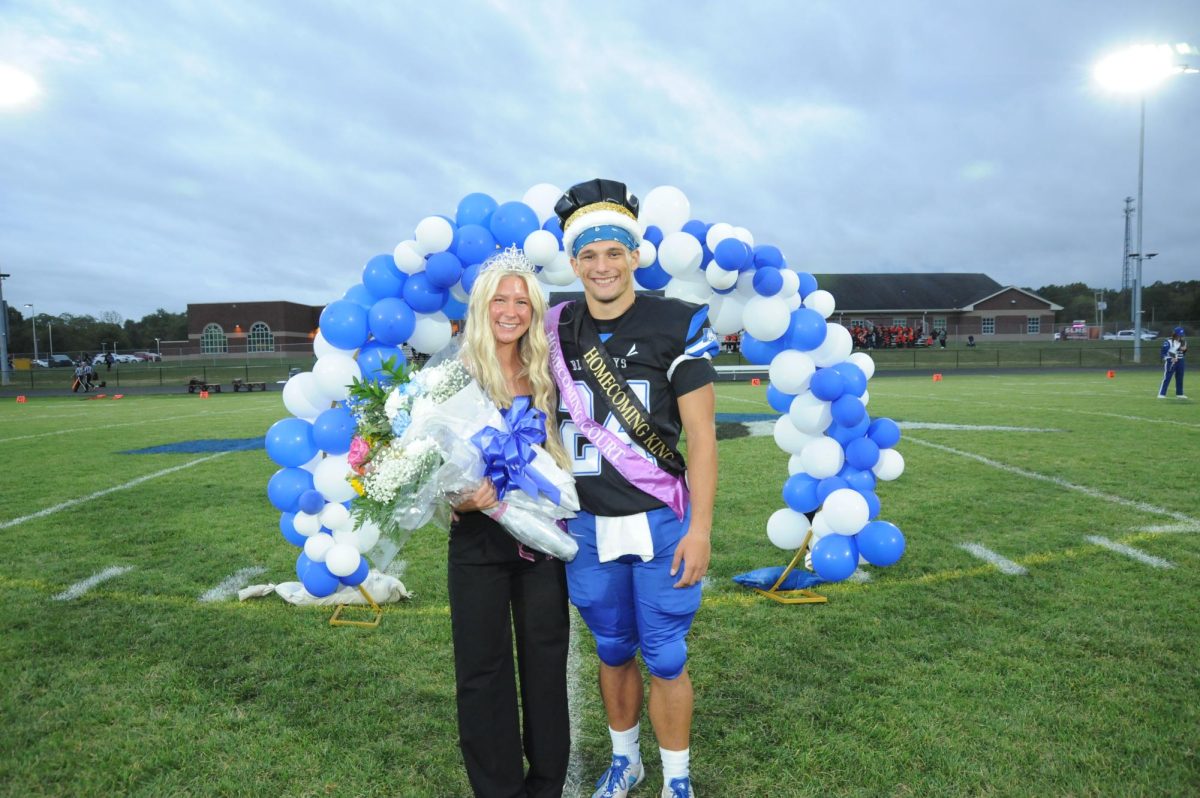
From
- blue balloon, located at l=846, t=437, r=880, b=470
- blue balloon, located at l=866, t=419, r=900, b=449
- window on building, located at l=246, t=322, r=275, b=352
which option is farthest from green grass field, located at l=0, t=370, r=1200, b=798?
window on building, located at l=246, t=322, r=275, b=352

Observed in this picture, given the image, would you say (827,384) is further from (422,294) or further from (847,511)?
(422,294)

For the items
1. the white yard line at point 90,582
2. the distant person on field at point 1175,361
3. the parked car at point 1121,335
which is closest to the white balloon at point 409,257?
the white yard line at point 90,582

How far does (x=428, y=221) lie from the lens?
3758 millimetres

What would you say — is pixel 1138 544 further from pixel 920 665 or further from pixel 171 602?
pixel 171 602

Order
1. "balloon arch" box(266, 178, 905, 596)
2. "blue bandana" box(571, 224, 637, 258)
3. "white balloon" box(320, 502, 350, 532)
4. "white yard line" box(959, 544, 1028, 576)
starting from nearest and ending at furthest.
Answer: "blue bandana" box(571, 224, 637, 258) < "balloon arch" box(266, 178, 905, 596) < "white balloon" box(320, 502, 350, 532) < "white yard line" box(959, 544, 1028, 576)

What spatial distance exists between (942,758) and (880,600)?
1.89 meters

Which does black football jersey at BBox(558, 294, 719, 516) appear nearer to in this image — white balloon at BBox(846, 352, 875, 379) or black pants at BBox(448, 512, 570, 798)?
black pants at BBox(448, 512, 570, 798)

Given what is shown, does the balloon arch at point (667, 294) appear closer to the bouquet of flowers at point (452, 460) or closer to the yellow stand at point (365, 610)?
the yellow stand at point (365, 610)

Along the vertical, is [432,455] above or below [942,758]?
above

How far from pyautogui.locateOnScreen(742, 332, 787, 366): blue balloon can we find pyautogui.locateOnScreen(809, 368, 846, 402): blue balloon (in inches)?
11.6

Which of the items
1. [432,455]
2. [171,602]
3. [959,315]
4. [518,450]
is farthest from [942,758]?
[959,315]

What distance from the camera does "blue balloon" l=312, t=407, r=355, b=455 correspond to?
4.17m

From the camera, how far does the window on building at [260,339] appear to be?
60.0 metres

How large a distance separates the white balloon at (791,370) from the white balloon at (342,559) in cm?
288
